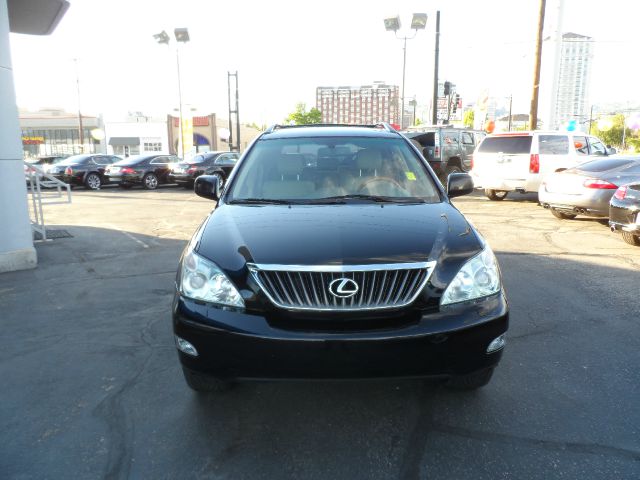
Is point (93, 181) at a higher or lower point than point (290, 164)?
lower

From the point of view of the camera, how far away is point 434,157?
16.3 meters

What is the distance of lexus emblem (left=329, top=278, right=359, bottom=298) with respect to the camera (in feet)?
8.27

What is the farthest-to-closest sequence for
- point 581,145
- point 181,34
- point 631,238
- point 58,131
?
point 58,131, point 181,34, point 581,145, point 631,238

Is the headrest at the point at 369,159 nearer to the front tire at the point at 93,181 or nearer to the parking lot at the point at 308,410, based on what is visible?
the parking lot at the point at 308,410

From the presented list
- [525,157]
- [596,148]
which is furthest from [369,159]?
[596,148]

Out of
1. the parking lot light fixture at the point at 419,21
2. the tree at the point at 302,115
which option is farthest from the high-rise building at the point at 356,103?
the parking lot light fixture at the point at 419,21

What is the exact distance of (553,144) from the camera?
1316 cm

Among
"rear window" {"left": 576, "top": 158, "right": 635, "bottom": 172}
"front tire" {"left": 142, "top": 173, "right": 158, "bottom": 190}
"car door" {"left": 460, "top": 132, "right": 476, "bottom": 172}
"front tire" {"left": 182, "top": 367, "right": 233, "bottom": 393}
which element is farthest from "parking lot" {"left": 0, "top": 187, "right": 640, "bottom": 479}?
"front tire" {"left": 142, "top": 173, "right": 158, "bottom": 190}

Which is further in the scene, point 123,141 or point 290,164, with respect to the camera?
point 123,141

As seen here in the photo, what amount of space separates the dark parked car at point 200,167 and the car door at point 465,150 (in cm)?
868

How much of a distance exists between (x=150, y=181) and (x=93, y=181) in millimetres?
2465

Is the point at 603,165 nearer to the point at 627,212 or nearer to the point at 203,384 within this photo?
the point at 627,212

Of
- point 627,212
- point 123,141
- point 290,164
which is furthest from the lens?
point 123,141

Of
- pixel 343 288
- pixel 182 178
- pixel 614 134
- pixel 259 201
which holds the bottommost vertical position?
pixel 182 178
